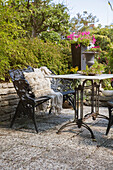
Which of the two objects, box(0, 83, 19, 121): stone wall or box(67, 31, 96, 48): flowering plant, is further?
box(67, 31, 96, 48): flowering plant

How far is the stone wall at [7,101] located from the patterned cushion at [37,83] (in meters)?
0.55

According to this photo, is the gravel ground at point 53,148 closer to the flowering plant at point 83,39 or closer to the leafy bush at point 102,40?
the flowering plant at point 83,39

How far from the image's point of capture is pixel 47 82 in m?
3.87

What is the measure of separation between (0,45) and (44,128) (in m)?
1.61

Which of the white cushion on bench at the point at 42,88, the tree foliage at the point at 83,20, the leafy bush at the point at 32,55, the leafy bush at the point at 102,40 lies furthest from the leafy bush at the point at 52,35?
the tree foliage at the point at 83,20

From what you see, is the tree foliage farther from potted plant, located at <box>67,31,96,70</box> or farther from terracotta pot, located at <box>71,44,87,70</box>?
terracotta pot, located at <box>71,44,87,70</box>

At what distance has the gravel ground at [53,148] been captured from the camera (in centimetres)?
195

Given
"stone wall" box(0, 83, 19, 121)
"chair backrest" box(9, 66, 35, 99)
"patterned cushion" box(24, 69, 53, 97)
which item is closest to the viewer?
"chair backrest" box(9, 66, 35, 99)

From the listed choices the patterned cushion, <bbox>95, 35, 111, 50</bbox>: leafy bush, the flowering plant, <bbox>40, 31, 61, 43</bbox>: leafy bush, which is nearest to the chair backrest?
the patterned cushion

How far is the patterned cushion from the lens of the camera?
345cm

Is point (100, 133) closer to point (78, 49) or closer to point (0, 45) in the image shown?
point (0, 45)

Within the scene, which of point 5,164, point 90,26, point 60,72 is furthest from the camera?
point 90,26

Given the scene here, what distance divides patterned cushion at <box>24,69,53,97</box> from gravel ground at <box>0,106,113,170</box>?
55 cm

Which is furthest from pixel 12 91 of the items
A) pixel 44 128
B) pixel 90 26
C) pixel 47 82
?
pixel 90 26
